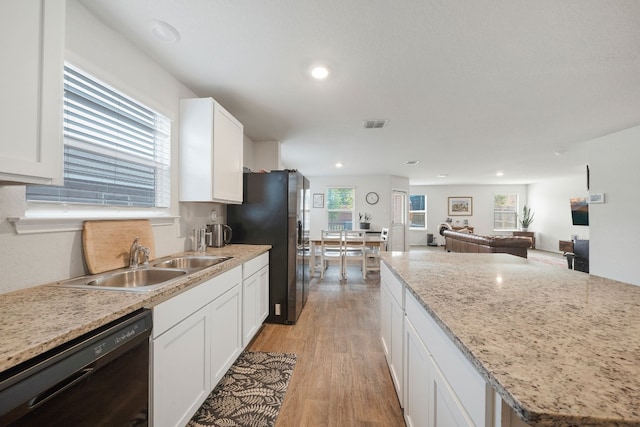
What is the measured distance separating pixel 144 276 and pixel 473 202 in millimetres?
10313

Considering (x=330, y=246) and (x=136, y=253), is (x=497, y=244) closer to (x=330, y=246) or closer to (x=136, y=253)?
(x=330, y=246)

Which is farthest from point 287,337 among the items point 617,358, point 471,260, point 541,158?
point 541,158

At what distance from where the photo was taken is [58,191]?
4.18 ft

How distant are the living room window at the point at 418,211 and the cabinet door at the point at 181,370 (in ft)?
29.9

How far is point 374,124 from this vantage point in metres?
3.11

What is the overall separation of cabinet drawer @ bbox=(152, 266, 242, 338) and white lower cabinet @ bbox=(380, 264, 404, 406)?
1167 mm

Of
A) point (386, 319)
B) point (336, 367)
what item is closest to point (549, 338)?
point (386, 319)

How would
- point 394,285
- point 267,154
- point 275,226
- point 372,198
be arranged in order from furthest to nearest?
point 372,198
point 267,154
point 275,226
point 394,285

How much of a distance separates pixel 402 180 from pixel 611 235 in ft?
15.2

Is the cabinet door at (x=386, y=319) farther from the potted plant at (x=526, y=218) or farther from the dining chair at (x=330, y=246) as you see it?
the potted plant at (x=526, y=218)

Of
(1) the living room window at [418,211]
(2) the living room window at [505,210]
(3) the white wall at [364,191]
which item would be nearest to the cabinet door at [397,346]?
(3) the white wall at [364,191]

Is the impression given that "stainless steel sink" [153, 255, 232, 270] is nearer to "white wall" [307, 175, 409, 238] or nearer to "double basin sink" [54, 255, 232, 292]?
"double basin sink" [54, 255, 232, 292]

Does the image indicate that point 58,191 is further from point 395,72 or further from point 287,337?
point 395,72

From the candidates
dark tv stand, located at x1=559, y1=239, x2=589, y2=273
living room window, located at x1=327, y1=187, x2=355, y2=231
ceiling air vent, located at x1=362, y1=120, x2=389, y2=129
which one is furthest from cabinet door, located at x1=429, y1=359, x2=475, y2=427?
living room window, located at x1=327, y1=187, x2=355, y2=231
